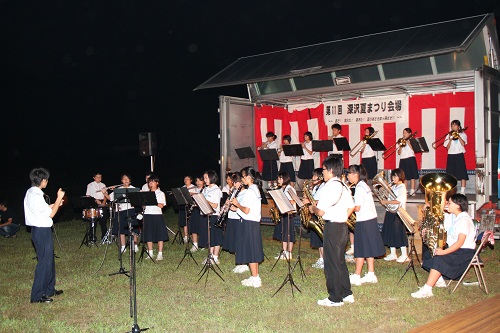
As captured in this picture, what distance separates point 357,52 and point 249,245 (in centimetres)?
696

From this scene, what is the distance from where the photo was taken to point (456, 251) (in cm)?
718

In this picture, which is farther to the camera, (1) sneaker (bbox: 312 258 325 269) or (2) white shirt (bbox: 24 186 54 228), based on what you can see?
(1) sneaker (bbox: 312 258 325 269)

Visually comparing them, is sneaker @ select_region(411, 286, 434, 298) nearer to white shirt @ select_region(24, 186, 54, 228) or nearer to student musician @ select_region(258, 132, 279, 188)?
white shirt @ select_region(24, 186, 54, 228)

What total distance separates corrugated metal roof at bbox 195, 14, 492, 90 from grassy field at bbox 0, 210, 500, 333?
4.64 m

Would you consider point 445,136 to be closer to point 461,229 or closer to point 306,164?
point 306,164

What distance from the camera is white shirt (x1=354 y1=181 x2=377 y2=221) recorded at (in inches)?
310

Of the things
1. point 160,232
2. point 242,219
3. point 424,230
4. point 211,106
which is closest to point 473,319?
point 424,230

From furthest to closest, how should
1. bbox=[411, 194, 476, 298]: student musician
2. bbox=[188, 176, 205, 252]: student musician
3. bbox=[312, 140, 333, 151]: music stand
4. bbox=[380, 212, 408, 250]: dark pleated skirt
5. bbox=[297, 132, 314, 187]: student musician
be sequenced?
bbox=[297, 132, 314, 187]: student musician
bbox=[312, 140, 333, 151]: music stand
bbox=[188, 176, 205, 252]: student musician
bbox=[380, 212, 408, 250]: dark pleated skirt
bbox=[411, 194, 476, 298]: student musician

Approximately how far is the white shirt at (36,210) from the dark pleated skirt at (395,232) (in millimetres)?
6085

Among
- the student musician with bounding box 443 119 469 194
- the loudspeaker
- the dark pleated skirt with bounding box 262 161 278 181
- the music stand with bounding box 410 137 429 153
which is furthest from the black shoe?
the student musician with bounding box 443 119 469 194

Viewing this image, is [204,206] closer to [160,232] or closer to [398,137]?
[160,232]

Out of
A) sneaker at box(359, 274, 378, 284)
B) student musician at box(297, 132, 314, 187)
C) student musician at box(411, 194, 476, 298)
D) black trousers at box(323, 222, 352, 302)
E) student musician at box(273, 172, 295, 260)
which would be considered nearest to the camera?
black trousers at box(323, 222, 352, 302)

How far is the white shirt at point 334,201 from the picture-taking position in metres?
6.50

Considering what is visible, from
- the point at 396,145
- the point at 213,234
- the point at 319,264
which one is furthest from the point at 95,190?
the point at 396,145
